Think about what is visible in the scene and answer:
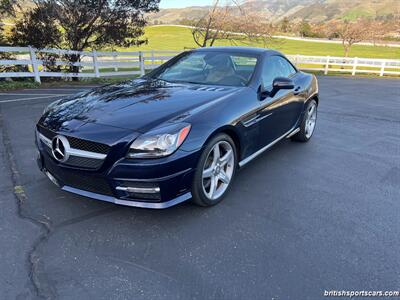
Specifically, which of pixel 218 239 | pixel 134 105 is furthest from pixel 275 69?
pixel 218 239

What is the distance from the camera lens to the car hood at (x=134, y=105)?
2965mm

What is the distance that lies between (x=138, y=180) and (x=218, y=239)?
2.78ft

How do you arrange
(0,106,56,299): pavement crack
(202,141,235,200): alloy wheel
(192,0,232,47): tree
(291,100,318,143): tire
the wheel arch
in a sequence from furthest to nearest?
1. (192,0,232,47): tree
2. (291,100,318,143): tire
3. (202,141,235,200): alloy wheel
4. the wheel arch
5. (0,106,56,299): pavement crack

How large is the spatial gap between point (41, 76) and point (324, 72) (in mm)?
17269

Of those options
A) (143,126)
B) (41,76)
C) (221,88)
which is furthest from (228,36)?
(143,126)

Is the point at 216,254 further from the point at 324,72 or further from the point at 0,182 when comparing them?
the point at 324,72

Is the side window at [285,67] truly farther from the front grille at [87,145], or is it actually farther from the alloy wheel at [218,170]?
the front grille at [87,145]

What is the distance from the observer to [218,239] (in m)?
2.86

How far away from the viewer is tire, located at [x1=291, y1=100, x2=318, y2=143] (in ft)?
17.7

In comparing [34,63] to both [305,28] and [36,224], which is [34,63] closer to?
[36,224]

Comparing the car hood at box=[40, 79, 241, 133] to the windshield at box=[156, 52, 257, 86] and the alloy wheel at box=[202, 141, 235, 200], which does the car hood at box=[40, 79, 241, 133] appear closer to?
the windshield at box=[156, 52, 257, 86]

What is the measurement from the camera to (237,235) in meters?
2.92

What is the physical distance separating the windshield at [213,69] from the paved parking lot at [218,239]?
1201mm

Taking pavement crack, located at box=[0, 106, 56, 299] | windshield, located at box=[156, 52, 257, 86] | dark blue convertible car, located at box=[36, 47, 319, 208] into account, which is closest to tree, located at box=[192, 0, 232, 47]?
windshield, located at box=[156, 52, 257, 86]
